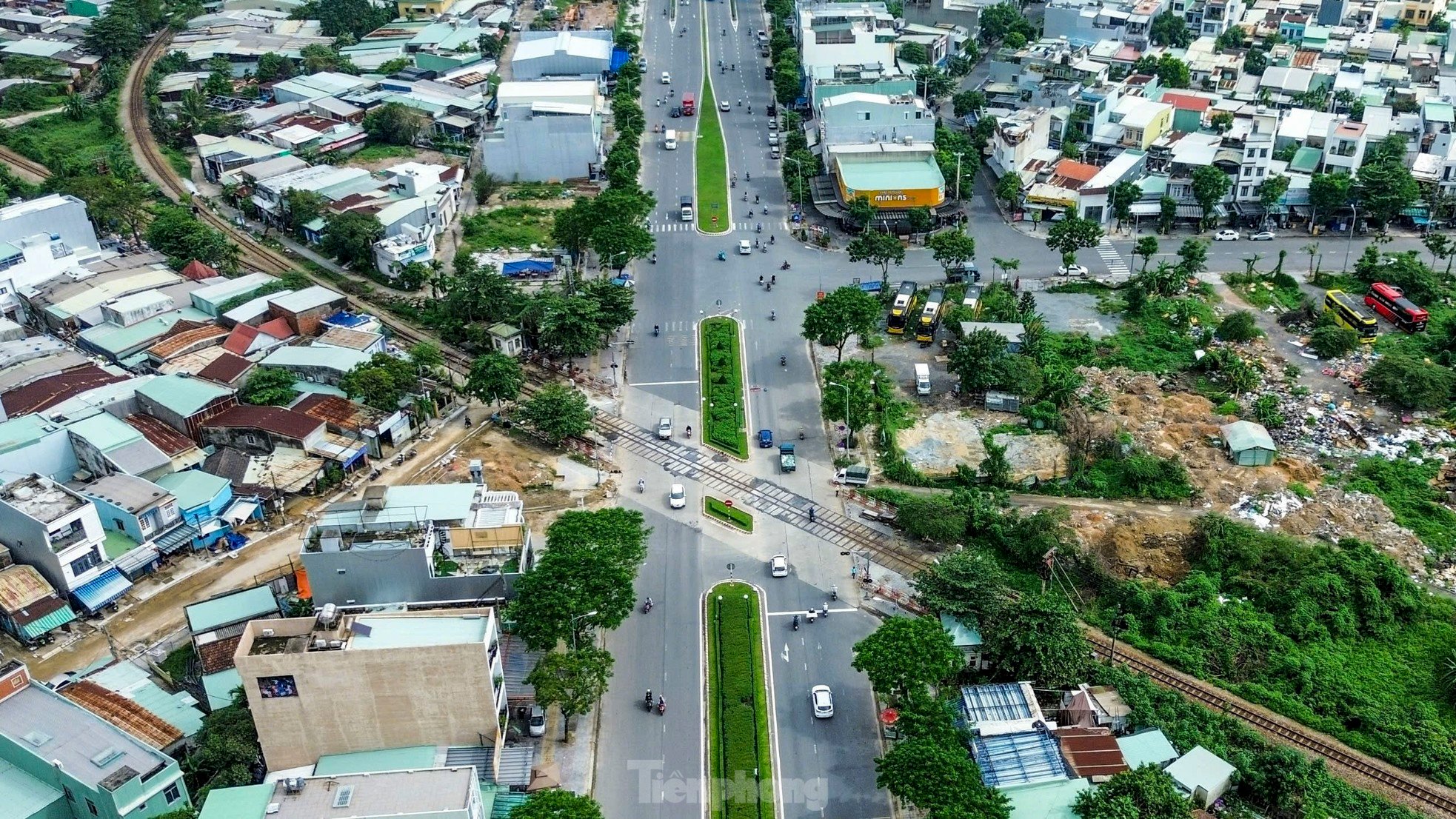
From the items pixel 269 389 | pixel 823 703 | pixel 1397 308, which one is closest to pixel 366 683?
pixel 823 703

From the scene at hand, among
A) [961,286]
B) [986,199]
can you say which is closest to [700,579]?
[961,286]

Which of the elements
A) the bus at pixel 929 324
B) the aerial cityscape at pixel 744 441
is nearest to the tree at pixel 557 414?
the aerial cityscape at pixel 744 441

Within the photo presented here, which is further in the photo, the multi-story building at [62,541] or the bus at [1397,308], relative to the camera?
the bus at [1397,308]

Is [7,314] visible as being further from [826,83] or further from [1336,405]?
[1336,405]

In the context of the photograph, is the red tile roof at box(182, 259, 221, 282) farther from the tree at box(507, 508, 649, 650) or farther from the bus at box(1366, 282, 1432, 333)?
the bus at box(1366, 282, 1432, 333)

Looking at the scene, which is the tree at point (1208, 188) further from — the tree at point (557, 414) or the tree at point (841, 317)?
the tree at point (557, 414)

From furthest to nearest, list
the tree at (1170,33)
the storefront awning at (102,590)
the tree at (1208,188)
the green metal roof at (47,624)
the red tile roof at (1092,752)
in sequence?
the tree at (1170,33)
the tree at (1208,188)
the storefront awning at (102,590)
the green metal roof at (47,624)
the red tile roof at (1092,752)
